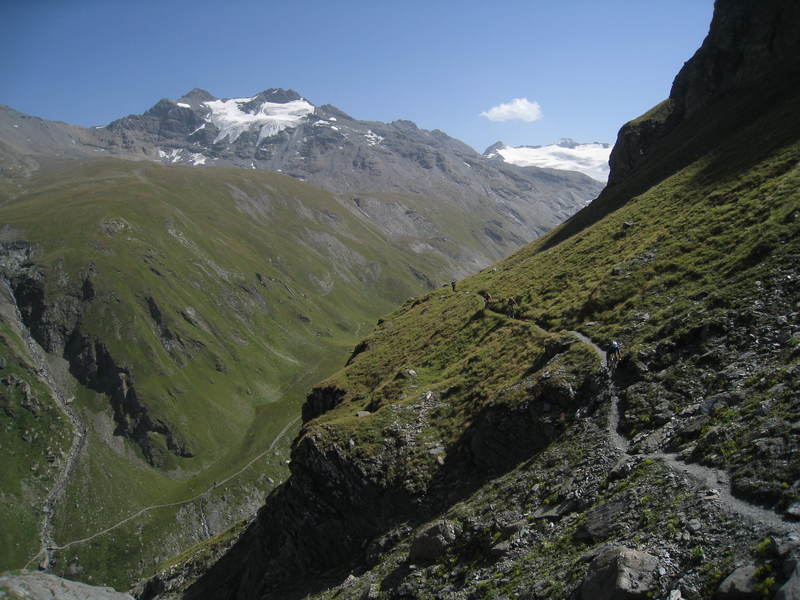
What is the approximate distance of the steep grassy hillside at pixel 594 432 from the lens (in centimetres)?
1752

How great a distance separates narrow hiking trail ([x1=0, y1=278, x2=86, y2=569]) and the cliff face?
564 feet

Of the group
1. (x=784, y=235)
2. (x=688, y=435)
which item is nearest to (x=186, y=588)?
(x=688, y=435)

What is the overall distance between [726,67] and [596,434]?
8776 cm

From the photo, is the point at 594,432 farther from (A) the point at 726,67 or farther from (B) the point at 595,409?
(A) the point at 726,67

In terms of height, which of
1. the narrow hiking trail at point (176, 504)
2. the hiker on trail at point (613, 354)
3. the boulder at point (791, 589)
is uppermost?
the hiker on trail at point (613, 354)

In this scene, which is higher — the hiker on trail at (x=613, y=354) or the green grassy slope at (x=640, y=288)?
the green grassy slope at (x=640, y=288)

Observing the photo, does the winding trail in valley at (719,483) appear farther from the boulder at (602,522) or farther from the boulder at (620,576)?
the boulder at (620,576)

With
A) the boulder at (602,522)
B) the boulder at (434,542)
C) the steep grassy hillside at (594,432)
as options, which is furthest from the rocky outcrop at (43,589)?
the boulder at (602,522)

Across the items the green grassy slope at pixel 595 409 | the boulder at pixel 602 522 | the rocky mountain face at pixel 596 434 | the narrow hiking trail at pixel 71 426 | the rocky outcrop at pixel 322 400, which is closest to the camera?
→ the rocky mountain face at pixel 596 434

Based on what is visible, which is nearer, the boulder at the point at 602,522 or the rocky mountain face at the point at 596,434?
the rocky mountain face at the point at 596,434

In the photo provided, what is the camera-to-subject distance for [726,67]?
85562 millimetres

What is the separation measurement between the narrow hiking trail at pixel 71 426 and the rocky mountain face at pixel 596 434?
99849 millimetres

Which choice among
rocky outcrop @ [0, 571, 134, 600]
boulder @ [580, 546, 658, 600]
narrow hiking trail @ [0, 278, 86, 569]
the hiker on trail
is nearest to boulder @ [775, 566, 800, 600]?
boulder @ [580, 546, 658, 600]

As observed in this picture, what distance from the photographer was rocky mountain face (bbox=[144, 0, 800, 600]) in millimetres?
17031
